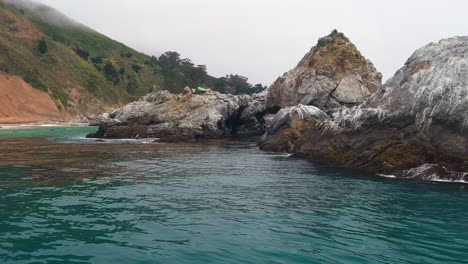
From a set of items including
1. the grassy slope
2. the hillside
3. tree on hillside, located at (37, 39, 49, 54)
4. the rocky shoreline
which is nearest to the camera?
the rocky shoreline

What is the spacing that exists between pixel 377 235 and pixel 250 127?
63055 mm

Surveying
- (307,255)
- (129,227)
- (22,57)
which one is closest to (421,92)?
(307,255)

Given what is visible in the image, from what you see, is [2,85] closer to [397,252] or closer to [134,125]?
[134,125]

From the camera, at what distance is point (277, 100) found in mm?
66500

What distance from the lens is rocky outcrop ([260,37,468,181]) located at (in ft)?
79.8

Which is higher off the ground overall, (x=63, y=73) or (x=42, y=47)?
(x=42, y=47)

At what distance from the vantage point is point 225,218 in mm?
14141

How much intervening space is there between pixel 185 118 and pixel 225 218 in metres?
50.5

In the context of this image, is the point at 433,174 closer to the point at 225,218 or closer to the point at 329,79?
the point at 225,218

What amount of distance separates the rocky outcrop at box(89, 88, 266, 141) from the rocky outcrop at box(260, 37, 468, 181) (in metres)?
31.1

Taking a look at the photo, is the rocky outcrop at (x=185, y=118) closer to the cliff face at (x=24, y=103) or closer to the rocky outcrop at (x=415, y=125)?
the rocky outcrop at (x=415, y=125)

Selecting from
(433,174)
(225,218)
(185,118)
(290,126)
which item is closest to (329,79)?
(290,126)

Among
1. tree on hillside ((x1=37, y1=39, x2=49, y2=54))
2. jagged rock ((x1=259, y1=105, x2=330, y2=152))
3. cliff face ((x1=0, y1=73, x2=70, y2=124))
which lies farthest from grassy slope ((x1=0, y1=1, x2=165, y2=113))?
jagged rock ((x1=259, y1=105, x2=330, y2=152))

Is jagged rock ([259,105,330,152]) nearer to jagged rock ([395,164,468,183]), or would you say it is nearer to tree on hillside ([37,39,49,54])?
jagged rock ([395,164,468,183])
